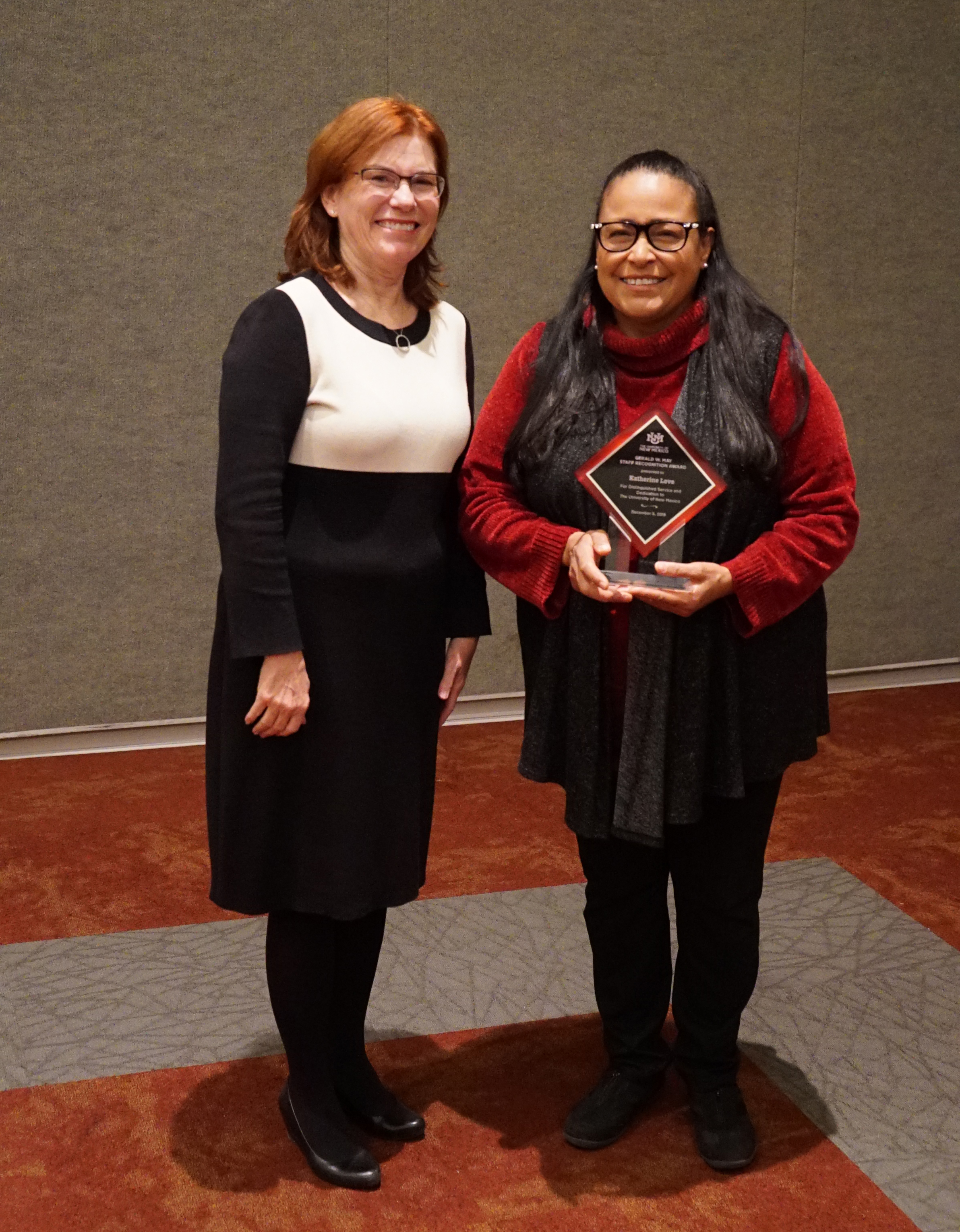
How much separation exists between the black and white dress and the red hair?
44 millimetres

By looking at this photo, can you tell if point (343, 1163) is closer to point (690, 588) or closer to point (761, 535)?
point (690, 588)

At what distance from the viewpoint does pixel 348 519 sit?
6.06 feet

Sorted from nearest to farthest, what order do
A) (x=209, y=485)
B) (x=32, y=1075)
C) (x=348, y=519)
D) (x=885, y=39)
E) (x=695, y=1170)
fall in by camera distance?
(x=348, y=519)
(x=695, y=1170)
(x=32, y=1075)
(x=209, y=485)
(x=885, y=39)

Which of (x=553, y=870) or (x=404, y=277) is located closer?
(x=404, y=277)

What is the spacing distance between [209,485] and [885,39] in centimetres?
270

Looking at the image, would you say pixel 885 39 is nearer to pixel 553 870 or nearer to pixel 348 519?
pixel 553 870

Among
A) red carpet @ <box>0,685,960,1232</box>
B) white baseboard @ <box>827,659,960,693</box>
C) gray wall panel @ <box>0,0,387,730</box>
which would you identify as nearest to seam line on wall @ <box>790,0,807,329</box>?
white baseboard @ <box>827,659,960,693</box>

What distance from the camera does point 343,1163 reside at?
6.53ft

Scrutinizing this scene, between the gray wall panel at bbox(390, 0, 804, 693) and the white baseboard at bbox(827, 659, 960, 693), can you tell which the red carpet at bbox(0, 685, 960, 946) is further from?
the gray wall panel at bbox(390, 0, 804, 693)

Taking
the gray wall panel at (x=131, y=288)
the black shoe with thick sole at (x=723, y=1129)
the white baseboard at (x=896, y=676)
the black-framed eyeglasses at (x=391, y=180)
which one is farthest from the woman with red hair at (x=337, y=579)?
the white baseboard at (x=896, y=676)

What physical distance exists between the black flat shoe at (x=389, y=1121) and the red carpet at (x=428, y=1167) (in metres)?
0.02

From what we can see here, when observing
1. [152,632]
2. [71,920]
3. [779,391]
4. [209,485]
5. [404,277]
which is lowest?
[71,920]

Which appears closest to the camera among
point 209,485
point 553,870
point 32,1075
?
point 32,1075

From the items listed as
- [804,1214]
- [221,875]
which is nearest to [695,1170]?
[804,1214]
